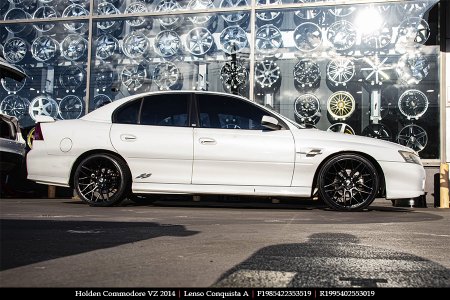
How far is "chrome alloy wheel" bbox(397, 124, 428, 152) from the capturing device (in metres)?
10.2

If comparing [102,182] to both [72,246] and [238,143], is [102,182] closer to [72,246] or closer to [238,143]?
[238,143]

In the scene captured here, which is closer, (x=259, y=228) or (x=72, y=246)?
(x=72, y=246)

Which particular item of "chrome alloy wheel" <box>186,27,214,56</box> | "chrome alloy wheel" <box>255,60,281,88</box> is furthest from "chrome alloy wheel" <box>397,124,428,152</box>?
"chrome alloy wheel" <box>186,27,214,56</box>

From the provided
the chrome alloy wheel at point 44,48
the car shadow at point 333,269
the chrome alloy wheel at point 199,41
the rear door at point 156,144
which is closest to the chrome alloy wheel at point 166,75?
the chrome alloy wheel at point 199,41

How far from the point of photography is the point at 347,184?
644 cm

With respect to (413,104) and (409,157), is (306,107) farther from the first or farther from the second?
(409,157)

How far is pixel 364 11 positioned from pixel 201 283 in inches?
386

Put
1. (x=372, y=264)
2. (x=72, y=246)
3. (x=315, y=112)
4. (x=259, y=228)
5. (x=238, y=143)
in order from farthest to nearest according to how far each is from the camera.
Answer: (x=315, y=112) → (x=238, y=143) → (x=259, y=228) → (x=72, y=246) → (x=372, y=264)

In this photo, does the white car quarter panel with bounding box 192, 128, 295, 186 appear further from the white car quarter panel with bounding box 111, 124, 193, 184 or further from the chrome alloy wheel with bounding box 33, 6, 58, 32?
the chrome alloy wheel with bounding box 33, 6, 58, 32

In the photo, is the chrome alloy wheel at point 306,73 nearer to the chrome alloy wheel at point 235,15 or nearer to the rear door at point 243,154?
the chrome alloy wheel at point 235,15

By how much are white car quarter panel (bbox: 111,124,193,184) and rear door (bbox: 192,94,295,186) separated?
133 millimetres

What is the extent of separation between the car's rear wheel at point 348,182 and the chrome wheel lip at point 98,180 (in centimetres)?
252
